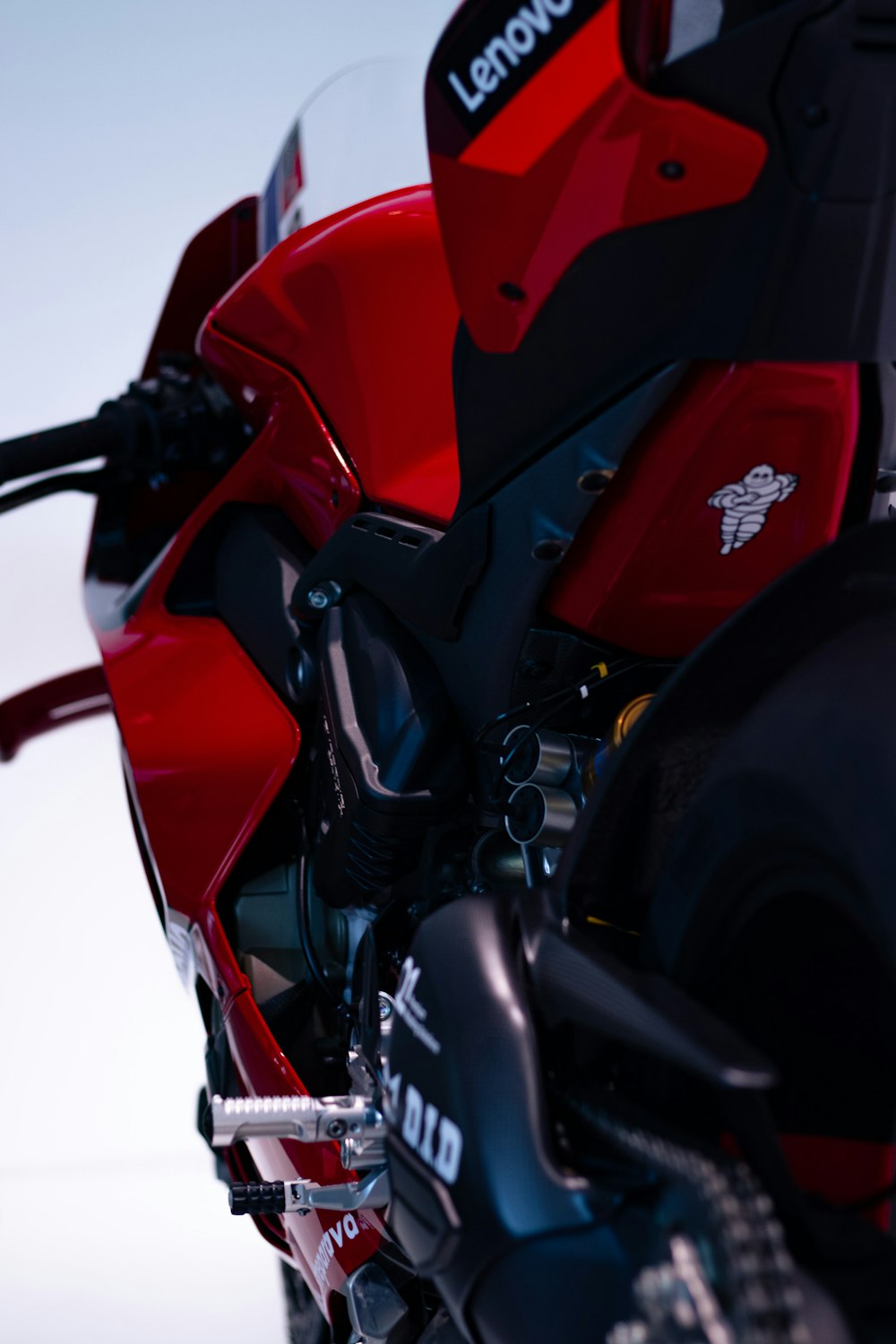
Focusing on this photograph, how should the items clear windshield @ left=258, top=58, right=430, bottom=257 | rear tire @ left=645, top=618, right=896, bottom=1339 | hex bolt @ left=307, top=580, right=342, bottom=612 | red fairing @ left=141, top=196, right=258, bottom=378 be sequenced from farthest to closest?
red fairing @ left=141, top=196, right=258, bottom=378 → clear windshield @ left=258, top=58, right=430, bottom=257 → hex bolt @ left=307, top=580, right=342, bottom=612 → rear tire @ left=645, top=618, right=896, bottom=1339

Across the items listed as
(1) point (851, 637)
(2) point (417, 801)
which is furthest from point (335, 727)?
(1) point (851, 637)

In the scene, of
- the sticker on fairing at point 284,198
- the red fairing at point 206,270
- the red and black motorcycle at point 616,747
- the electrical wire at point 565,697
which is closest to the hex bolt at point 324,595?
the red and black motorcycle at point 616,747

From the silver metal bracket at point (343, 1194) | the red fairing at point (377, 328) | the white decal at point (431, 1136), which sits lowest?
the silver metal bracket at point (343, 1194)

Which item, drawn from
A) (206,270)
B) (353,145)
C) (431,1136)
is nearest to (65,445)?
(206,270)

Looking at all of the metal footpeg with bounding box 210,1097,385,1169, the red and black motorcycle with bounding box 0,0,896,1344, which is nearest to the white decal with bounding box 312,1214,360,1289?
the red and black motorcycle with bounding box 0,0,896,1344

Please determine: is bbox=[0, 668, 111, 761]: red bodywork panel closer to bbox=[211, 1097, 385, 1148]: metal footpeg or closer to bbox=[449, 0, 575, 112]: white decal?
bbox=[211, 1097, 385, 1148]: metal footpeg

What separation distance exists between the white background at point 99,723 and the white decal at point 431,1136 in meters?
0.85

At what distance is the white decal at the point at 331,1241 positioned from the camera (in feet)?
3.06

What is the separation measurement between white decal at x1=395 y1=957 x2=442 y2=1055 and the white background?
2.78 ft

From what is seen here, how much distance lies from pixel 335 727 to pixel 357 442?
262 millimetres

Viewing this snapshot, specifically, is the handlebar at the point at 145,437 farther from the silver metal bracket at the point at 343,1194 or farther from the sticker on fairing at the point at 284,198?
the silver metal bracket at the point at 343,1194

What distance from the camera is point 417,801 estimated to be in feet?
3.01

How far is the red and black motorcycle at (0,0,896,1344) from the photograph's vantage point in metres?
0.53

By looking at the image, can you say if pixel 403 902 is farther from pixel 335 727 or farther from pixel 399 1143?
pixel 399 1143
